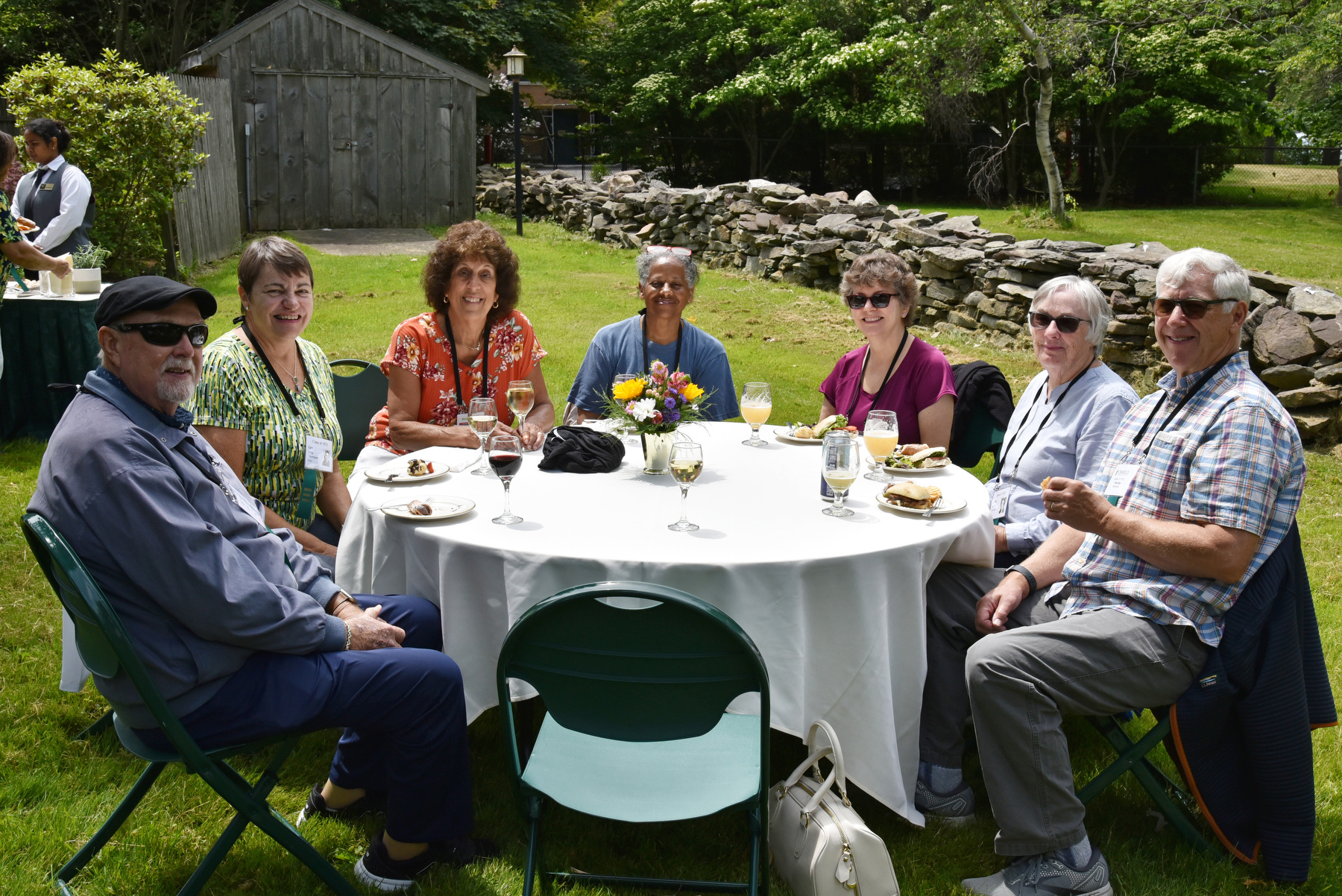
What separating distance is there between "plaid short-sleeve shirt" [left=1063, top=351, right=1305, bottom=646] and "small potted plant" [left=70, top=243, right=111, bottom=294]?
6.61m

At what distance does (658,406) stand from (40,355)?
204 inches

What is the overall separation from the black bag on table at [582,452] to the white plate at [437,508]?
42cm

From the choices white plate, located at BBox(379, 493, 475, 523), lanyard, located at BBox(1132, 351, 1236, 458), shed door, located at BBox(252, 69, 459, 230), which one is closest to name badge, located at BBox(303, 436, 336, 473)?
white plate, located at BBox(379, 493, 475, 523)

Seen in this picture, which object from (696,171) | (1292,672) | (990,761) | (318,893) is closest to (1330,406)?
(1292,672)

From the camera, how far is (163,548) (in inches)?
82.9

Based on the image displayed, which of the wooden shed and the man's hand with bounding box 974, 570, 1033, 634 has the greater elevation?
the wooden shed

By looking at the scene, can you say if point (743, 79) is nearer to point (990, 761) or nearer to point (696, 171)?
point (696, 171)

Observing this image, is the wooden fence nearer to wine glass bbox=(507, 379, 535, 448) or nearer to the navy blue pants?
wine glass bbox=(507, 379, 535, 448)

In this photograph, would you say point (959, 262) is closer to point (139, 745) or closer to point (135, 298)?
point (135, 298)

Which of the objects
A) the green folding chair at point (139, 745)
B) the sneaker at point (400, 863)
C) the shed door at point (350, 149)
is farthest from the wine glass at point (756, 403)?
the shed door at point (350, 149)

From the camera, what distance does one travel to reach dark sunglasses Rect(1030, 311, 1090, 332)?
3375mm

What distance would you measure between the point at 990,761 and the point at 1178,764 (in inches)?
21.4

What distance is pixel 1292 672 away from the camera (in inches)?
98.7

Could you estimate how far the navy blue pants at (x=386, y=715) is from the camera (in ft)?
7.56
